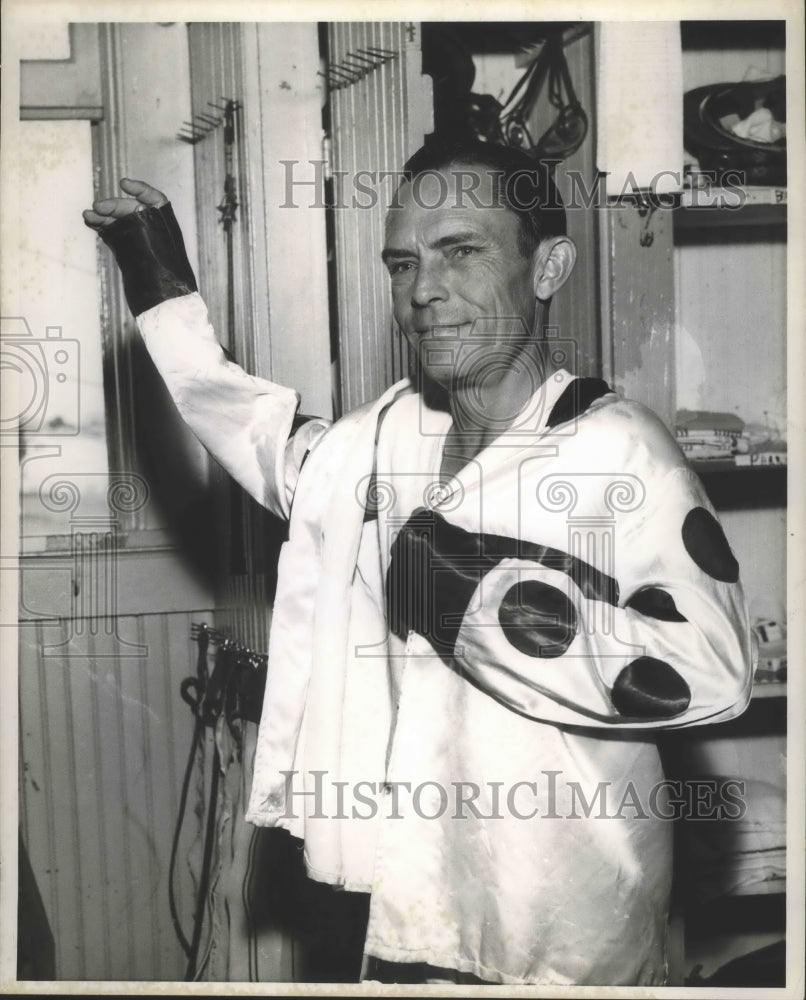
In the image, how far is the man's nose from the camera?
3.97 ft

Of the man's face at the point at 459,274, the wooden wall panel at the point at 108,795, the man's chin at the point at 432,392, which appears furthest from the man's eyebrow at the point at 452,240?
the wooden wall panel at the point at 108,795

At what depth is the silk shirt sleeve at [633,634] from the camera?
1.15 meters

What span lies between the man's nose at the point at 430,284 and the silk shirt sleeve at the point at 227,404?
0.72ft

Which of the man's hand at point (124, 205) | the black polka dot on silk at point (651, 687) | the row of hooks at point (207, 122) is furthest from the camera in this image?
the row of hooks at point (207, 122)

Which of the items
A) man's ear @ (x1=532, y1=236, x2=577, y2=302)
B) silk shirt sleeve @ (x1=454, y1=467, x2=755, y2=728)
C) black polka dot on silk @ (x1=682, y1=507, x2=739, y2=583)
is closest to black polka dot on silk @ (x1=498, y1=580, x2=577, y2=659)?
silk shirt sleeve @ (x1=454, y1=467, x2=755, y2=728)

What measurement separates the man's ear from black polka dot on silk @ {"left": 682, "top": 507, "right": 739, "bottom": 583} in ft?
1.04

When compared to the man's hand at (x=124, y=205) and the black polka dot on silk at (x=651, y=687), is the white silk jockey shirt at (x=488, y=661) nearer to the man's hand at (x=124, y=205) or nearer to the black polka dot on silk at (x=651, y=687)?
the black polka dot on silk at (x=651, y=687)

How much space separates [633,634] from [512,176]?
0.55m

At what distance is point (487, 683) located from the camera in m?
1.19

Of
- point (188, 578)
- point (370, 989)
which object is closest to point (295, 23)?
point (188, 578)

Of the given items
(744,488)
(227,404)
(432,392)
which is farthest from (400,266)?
(744,488)

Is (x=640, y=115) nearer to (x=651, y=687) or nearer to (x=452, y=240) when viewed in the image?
(x=452, y=240)

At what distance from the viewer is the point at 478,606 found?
118cm

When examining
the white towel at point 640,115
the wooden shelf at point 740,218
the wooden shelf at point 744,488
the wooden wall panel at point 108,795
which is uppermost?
the white towel at point 640,115
